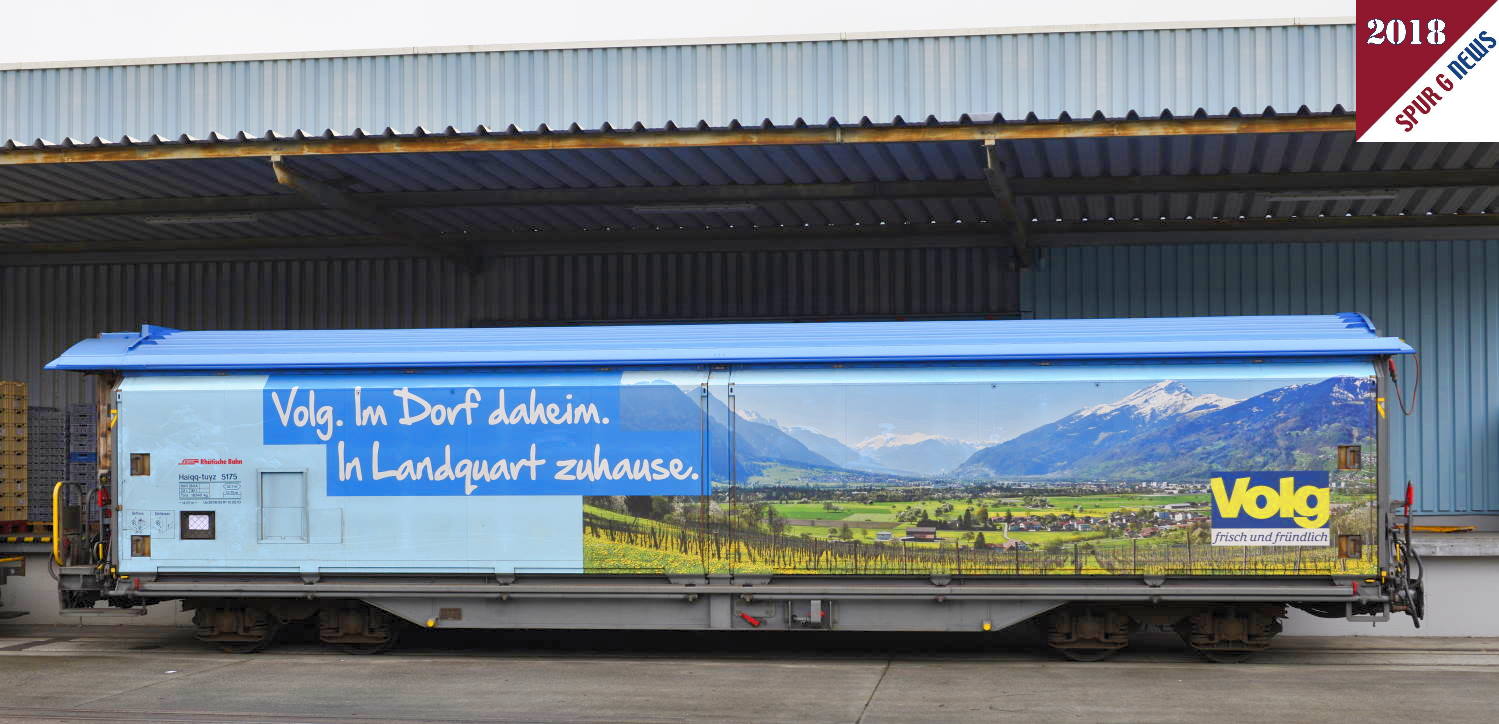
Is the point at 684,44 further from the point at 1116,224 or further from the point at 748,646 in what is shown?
the point at 748,646

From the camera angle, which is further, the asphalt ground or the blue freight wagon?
the blue freight wagon

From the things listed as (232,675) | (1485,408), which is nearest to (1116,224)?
(1485,408)

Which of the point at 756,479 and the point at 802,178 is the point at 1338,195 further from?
the point at 756,479

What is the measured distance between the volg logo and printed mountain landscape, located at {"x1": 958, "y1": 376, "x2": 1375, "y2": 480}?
105 millimetres

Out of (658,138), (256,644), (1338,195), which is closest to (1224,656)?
(1338,195)

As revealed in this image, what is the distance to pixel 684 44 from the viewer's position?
13.7m

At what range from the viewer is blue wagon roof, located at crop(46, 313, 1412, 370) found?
1012cm

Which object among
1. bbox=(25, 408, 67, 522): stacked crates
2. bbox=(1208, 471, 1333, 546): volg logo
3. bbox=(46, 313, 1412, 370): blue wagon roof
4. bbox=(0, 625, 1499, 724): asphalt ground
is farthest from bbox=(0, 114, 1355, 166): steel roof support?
bbox=(0, 625, 1499, 724): asphalt ground

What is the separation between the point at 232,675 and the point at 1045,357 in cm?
657

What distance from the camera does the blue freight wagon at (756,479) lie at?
10.0 meters

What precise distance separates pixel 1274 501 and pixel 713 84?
688cm

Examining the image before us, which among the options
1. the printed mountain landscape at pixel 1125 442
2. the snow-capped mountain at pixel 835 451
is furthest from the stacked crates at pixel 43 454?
the snow-capped mountain at pixel 835 451

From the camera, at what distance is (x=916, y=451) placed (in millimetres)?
10258

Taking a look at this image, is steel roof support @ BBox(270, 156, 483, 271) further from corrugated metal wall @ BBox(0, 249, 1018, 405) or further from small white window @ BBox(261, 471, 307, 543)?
small white window @ BBox(261, 471, 307, 543)
